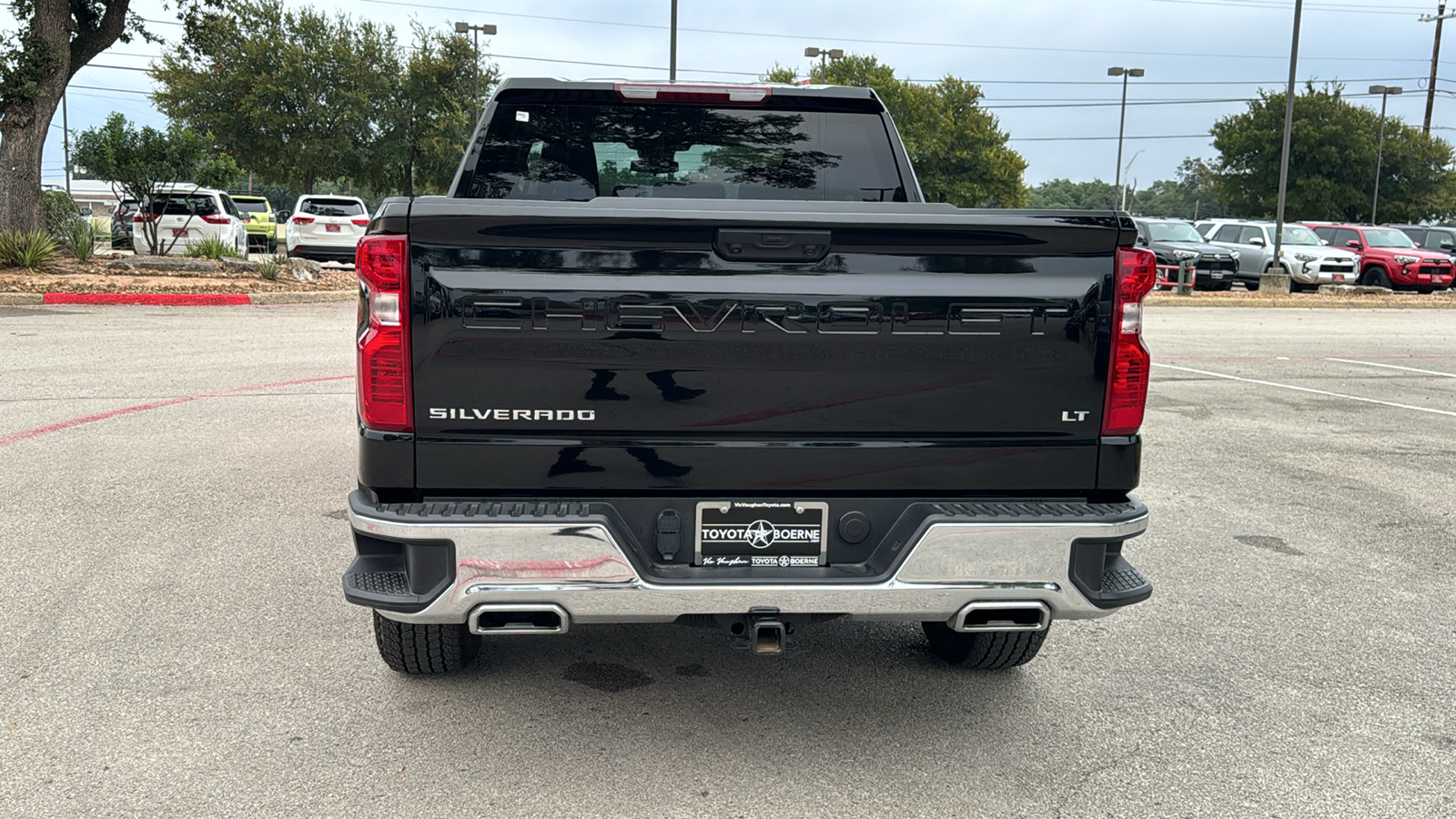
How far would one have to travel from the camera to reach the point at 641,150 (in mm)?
4410

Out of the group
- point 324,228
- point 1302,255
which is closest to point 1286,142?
point 1302,255

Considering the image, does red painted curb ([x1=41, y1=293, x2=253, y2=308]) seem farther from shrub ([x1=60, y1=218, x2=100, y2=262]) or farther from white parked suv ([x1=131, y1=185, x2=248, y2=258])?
white parked suv ([x1=131, y1=185, x2=248, y2=258])

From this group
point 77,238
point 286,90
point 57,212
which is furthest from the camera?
point 286,90

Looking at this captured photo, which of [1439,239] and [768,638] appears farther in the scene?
[1439,239]

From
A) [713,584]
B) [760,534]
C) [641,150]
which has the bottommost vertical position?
[713,584]

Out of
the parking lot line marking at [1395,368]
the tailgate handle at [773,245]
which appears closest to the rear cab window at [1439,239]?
the parking lot line marking at [1395,368]

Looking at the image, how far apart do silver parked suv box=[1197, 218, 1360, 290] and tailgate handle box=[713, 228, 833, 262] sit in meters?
29.1

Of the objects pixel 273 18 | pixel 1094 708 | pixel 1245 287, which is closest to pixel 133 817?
pixel 1094 708

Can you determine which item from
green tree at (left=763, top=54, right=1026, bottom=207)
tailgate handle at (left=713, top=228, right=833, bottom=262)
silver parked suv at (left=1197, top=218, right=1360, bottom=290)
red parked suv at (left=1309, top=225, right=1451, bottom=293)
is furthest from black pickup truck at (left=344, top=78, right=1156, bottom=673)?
green tree at (left=763, top=54, right=1026, bottom=207)

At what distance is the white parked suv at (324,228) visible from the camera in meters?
26.1

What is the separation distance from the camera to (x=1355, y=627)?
464 centimetres

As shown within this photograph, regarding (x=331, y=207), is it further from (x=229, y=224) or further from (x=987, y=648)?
(x=987, y=648)

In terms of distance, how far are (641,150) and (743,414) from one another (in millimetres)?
1708

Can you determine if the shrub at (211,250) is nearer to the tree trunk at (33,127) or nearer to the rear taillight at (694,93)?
the tree trunk at (33,127)
